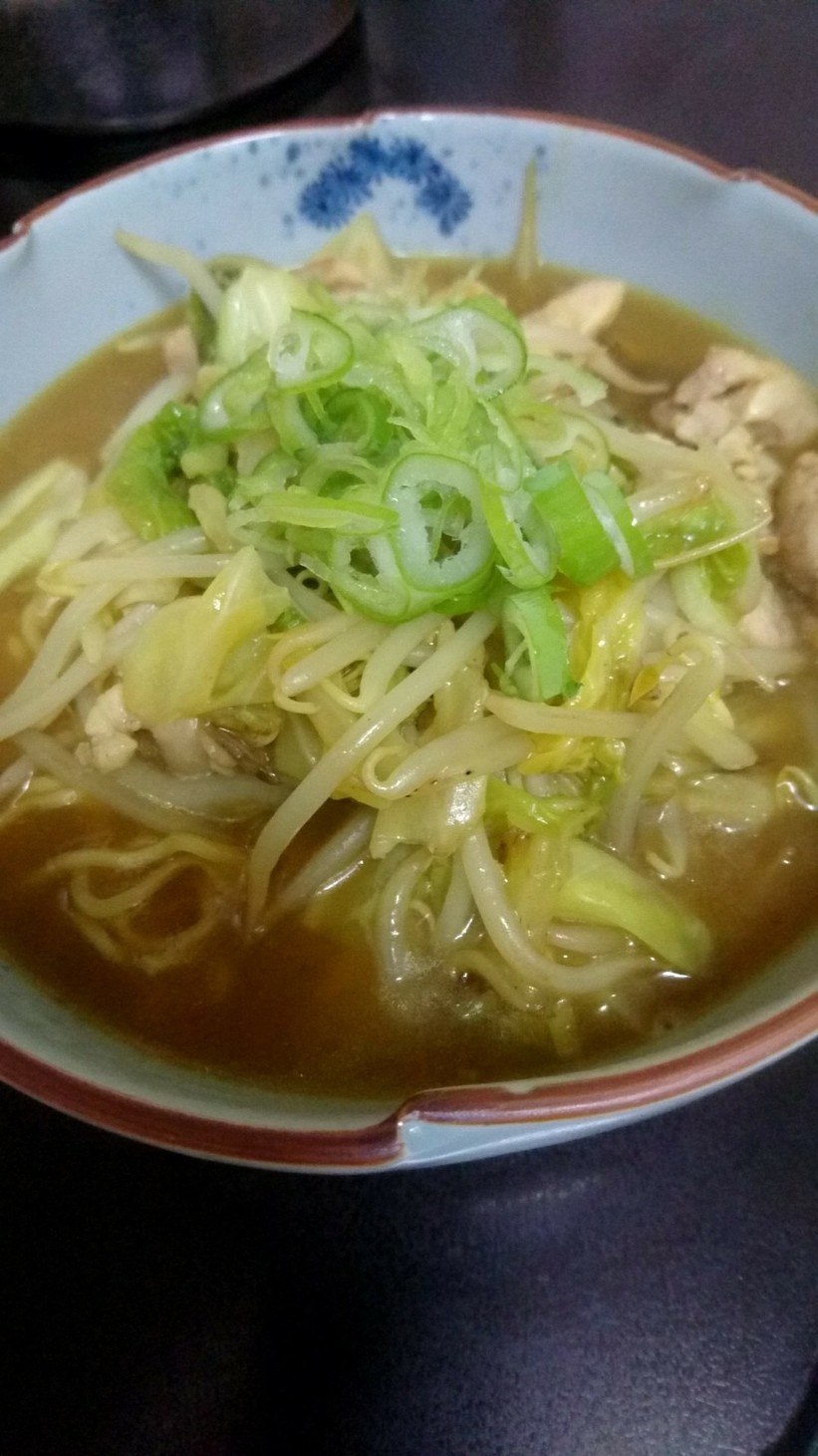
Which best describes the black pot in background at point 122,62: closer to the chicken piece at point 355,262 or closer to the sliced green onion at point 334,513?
the chicken piece at point 355,262

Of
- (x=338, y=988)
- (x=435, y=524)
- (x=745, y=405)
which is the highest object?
(x=435, y=524)

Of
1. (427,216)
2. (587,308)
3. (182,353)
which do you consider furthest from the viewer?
(427,216)

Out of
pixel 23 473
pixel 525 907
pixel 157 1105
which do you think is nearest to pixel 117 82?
pixel 23 473

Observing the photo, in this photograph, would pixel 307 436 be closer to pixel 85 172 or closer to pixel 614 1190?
pixel 614 1190

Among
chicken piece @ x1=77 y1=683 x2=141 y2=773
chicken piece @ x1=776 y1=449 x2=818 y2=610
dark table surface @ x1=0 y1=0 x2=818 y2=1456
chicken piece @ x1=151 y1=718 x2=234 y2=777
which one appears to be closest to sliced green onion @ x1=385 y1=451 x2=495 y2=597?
chicken piece @ x1=151 y1=718 x2=234 y2=777

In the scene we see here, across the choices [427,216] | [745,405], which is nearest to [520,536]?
[745,405]

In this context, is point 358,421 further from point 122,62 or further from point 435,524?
point 122,62

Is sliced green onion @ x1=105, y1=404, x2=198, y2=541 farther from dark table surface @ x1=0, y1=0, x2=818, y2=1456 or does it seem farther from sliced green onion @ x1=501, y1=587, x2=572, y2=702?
dark table surface @ x1=0, y1=0, x2=818, y2=1456
